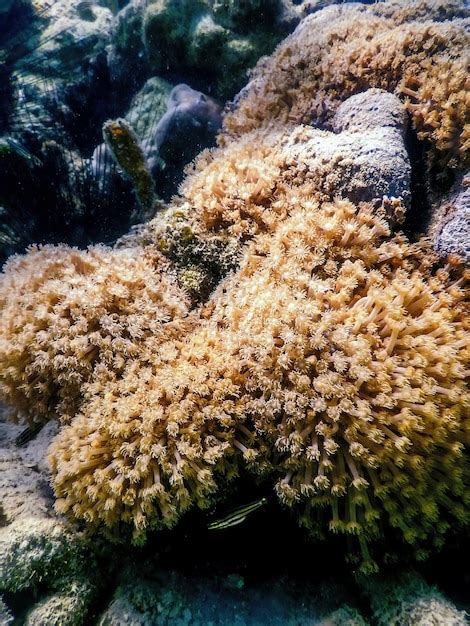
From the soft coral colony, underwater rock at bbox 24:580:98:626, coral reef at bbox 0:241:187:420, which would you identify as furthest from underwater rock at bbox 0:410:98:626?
coral reef at bbox 0:241:187:420

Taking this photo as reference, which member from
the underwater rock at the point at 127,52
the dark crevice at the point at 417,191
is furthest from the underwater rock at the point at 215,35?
the dark crevice at the point at 417,191

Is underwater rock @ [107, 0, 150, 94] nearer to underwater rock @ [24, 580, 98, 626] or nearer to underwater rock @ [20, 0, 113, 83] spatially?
underwater rock @ [20, 0, 113, 83]

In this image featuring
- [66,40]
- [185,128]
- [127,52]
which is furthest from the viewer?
[66,40]

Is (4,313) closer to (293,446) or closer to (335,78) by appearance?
(293,446)

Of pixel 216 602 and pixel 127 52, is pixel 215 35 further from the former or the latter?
pixel 216 602

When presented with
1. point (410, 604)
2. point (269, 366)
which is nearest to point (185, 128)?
point (269, 366)

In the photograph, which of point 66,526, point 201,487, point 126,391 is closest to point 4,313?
point 126,391

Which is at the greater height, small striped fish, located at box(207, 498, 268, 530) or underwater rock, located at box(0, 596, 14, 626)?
small striped fish, located at box(207, 498, 268, 530)
